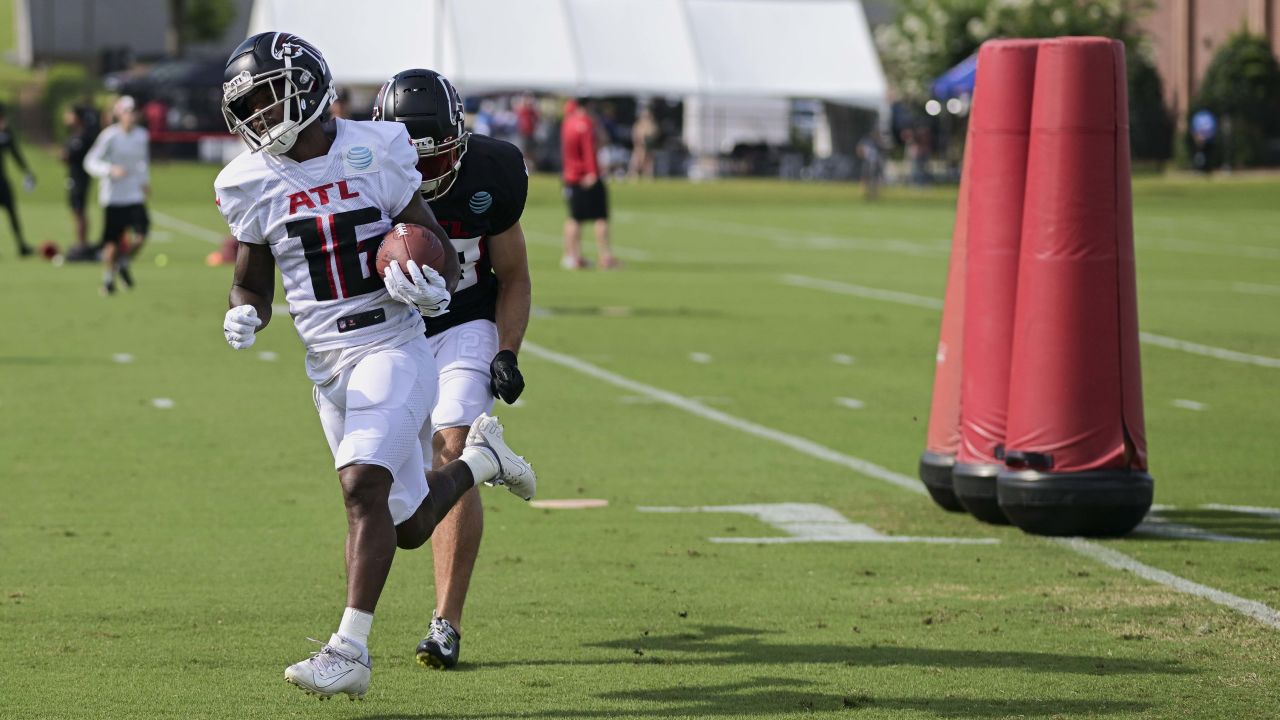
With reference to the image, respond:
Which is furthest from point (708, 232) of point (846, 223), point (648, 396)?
point (648, 396)

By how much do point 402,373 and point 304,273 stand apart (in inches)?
16.5

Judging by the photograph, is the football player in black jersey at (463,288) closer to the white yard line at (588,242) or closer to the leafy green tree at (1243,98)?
the white yard line at (588,242)

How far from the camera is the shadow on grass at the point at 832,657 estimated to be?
249 inches

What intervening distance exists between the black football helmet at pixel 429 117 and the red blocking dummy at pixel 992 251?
290cm

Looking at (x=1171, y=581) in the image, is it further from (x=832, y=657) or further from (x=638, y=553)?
(x=638, y=553)

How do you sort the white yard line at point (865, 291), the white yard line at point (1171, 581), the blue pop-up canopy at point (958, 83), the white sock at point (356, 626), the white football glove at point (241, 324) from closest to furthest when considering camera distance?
the white sock at point (356, 626) < the white football glove at point (241, 324) < the white yard line at point (1171, 581) < the white yard line at point (865, 291) < the blue pop-up canopy at point (958, 83)

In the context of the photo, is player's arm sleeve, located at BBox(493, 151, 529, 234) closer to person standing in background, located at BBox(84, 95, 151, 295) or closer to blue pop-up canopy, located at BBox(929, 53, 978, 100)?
person standing in background, located at BBox(84, 95, 151, 295)

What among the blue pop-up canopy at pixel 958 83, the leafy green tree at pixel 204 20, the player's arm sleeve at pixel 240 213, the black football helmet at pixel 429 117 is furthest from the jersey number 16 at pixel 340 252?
the leafy green tree at pixel 204 20

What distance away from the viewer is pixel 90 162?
2136 cm

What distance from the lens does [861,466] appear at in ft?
34.4

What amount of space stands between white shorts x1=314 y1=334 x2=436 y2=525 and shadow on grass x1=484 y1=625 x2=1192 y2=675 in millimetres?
806

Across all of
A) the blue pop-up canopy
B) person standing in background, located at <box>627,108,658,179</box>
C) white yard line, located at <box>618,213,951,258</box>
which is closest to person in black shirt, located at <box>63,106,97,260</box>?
white yard line, located at <box>618,213,951,258</box>

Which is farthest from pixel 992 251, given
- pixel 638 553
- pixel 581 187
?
pixel 581 187

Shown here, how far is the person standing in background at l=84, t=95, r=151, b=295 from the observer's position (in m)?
21.3
